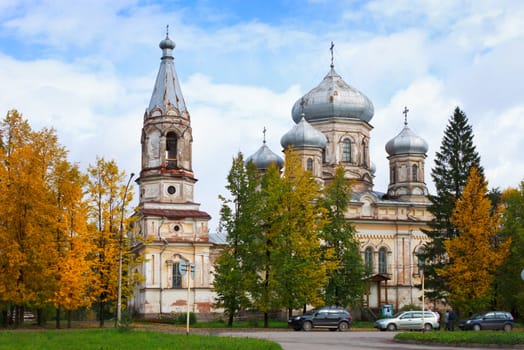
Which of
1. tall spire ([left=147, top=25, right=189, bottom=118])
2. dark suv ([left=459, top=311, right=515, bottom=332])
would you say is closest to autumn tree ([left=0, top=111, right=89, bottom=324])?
tall spire ([left=147, top=25, right=189, bottom=118])

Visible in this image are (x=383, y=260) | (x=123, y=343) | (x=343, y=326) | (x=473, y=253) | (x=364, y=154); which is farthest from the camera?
(x=364, y=154)

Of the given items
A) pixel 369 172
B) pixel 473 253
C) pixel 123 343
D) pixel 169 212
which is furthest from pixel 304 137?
pixel 123 343

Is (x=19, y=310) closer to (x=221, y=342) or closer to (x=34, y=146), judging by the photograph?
A: (x=34, y=146)

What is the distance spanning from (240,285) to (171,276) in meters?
10.6

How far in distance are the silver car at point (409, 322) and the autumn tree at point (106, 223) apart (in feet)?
47.3

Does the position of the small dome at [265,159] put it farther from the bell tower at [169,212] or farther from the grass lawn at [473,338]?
the grass lawn at [473,338]

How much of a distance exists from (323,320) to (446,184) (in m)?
14.9

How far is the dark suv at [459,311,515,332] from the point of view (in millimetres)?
42312

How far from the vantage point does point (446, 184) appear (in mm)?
51969

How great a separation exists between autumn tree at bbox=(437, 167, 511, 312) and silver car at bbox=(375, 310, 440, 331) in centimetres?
412

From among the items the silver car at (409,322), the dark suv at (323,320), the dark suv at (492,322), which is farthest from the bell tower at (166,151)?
the dark suv at (492,322)

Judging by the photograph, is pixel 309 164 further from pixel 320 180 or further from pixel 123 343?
pixel 123 343

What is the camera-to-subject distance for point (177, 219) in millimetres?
55281

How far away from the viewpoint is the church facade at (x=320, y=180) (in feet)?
180
